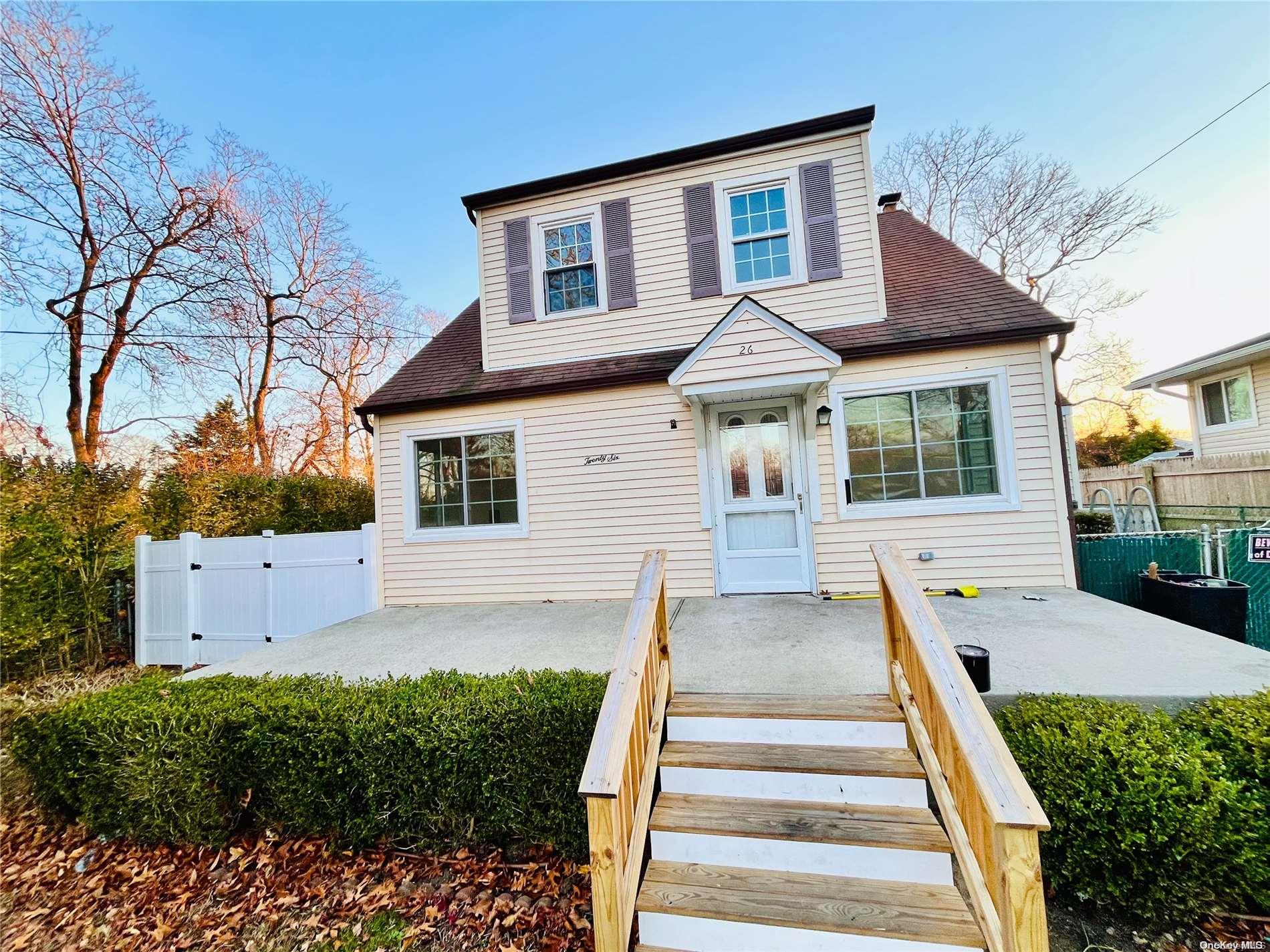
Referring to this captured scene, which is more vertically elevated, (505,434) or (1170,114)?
(1170,114)

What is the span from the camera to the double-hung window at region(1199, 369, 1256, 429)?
998 centimetres

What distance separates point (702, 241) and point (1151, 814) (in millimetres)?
6102

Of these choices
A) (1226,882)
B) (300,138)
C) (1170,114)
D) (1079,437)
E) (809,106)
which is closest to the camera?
(1226,882)

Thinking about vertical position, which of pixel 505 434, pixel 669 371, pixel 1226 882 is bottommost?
pixel 1226 882

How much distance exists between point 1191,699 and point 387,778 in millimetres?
4360

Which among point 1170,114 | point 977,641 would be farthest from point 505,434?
point 1170,114

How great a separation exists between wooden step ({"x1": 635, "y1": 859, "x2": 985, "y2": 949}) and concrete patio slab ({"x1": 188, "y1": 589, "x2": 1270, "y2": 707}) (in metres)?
1.03

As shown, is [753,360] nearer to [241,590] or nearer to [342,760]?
[342,760]

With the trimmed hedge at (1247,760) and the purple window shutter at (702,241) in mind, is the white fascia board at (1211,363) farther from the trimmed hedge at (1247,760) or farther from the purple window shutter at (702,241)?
the trimmed hedge at (1247,760)

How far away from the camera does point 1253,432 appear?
9.80 metres

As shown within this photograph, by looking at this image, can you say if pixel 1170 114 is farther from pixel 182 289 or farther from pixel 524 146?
pixel 182 289

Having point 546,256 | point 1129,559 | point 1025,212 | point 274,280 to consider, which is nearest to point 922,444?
point 1129,559

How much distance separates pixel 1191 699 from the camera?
252cm

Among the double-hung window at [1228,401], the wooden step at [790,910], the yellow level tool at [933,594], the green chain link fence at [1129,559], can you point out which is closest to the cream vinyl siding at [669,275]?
the yellow level tool at [933,594]
